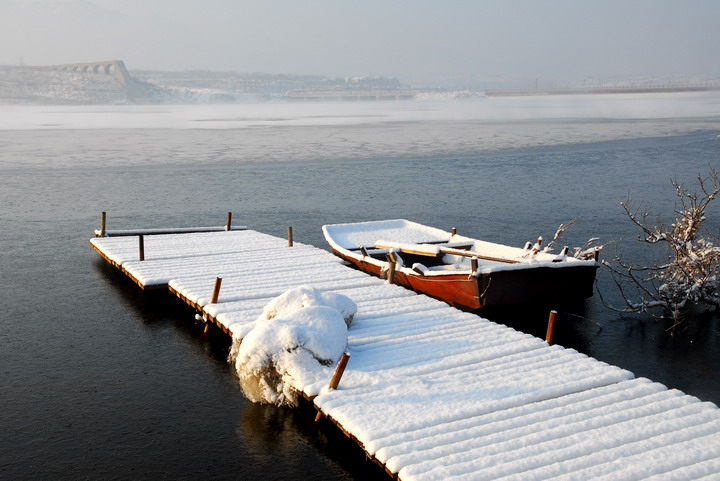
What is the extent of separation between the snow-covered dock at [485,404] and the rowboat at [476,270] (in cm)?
83

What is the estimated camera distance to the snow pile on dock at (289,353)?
12.6m

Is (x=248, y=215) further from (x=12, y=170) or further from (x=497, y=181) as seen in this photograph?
(x=12, y=170)

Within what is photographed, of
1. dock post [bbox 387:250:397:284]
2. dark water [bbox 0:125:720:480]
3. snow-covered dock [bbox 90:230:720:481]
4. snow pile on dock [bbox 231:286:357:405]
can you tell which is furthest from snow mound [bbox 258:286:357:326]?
dock post [bbox 387:250:397:284]

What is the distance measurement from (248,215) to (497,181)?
52.6ft

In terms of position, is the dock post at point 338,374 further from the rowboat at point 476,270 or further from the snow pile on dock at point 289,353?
the rowboat at point 476,270

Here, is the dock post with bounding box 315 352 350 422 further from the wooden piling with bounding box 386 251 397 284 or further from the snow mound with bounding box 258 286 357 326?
the wooden piling with bounding box 386 251 397 284

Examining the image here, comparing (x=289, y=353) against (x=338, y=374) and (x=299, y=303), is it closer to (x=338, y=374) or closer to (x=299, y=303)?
(x=338, y=374)

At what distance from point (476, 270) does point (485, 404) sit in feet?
20.1

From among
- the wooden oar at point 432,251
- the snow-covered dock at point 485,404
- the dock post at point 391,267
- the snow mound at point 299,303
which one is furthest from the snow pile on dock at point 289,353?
the wooden oar at point 432,251

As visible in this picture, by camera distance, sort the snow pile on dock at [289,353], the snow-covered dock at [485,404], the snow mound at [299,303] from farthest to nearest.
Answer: the snow mound at [299,303], the snow pile on dock at [289,353], the snow-covered dock at [485,404]

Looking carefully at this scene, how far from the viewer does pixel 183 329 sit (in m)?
17.5

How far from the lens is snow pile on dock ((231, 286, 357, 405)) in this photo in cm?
1262

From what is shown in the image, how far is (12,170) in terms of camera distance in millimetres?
46688

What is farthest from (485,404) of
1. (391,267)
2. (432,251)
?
(432,251)
